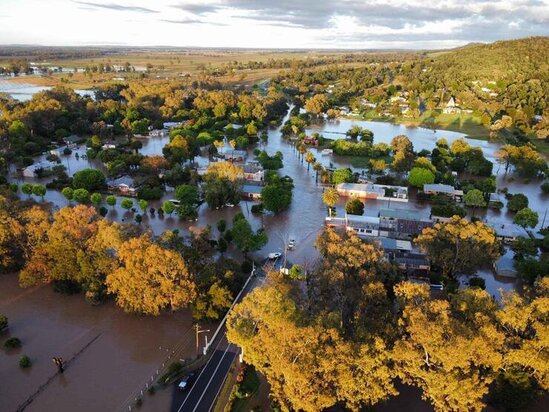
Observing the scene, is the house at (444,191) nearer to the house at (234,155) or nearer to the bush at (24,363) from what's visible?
the house at (234,155)

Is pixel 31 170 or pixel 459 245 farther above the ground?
pixel 459 245

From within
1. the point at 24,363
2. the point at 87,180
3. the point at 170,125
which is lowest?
the point at 24,363

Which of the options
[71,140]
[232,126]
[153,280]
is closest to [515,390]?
[153,280]

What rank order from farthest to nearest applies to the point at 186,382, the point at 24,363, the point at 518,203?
the point at 518,203, the point at 24,363, the point at 186,382

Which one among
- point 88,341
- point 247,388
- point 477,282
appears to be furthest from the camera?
point 477,282

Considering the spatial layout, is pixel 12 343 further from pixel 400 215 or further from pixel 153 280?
pixel 400 215

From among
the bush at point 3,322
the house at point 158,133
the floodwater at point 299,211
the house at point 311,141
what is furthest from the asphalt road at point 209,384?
the house at point 158,133

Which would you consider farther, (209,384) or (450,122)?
(450,122)
